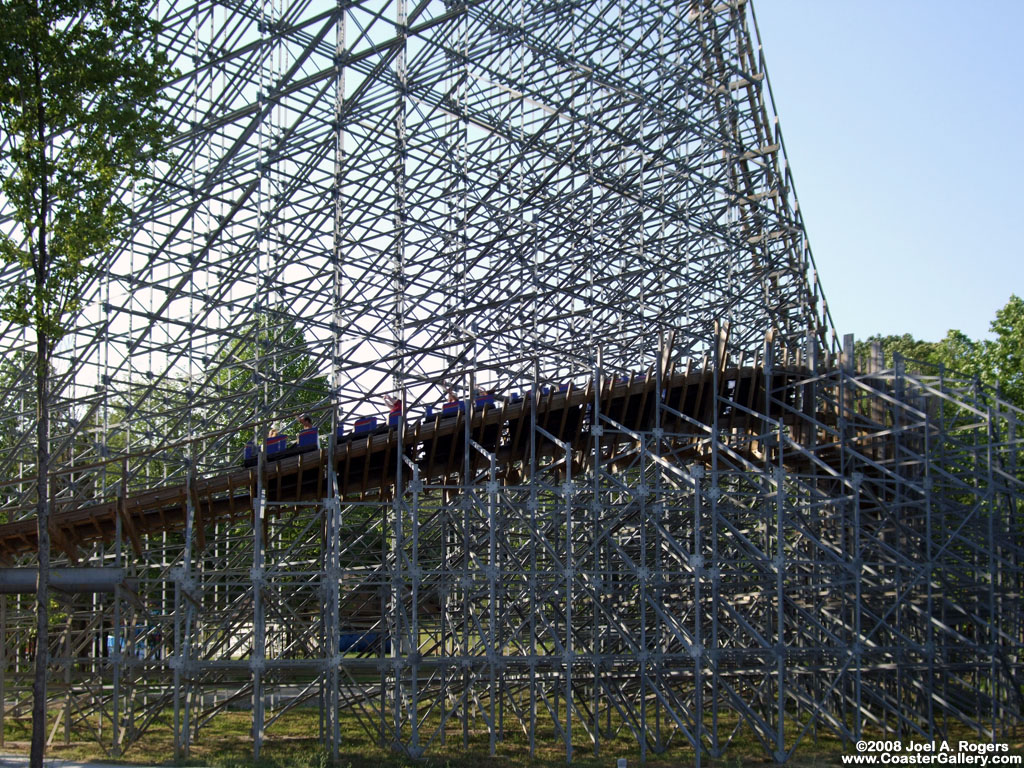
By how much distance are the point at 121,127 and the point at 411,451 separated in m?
6.87

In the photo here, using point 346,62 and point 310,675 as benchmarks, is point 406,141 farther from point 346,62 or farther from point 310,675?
point 310,675

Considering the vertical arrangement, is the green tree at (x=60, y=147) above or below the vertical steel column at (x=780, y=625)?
above

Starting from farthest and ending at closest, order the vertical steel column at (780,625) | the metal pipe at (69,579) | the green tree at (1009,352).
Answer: the green tree at (1009,352), the vertical steel column at (780,625), the metal pipe at (69,579)

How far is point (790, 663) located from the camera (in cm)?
1905

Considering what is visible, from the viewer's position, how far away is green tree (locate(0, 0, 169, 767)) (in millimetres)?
13211

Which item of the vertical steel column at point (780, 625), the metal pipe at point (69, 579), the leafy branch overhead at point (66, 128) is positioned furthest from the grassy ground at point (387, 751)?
the leafy branch overhead at point (66, 128)

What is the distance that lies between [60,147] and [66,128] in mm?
286

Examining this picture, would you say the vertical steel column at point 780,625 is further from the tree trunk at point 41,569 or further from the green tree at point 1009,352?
the green tree at point 1009,352

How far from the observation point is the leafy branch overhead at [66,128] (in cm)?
1327

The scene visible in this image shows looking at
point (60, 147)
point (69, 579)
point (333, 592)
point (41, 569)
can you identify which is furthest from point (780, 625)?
point (60, 147)

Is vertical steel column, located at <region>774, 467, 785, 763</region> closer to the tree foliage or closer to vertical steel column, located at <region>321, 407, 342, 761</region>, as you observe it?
vertical steel column, located at <region>321, 407, 342, 761</region>

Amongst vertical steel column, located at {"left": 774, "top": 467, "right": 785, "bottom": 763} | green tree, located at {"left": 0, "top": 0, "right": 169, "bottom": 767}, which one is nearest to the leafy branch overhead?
green tree, located at {"left": 0, "top": 0, "right": 169, "bottom": 767}

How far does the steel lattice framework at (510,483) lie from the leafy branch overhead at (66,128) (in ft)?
11.1

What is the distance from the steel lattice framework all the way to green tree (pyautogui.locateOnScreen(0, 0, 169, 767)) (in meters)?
3.14
